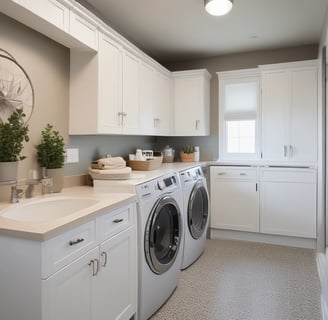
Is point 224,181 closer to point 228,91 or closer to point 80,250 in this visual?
point 228,91

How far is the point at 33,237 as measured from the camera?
3.92ft

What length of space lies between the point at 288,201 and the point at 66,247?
9.52 ft

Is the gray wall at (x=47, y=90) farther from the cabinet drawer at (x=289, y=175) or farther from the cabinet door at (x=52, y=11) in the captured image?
the cabinet drawer at (x=289, y=175)

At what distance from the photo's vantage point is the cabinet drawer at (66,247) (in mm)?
1223

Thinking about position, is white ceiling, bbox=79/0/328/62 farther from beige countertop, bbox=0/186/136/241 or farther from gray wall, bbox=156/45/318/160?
beige countertop, bbox=0/186/136/241

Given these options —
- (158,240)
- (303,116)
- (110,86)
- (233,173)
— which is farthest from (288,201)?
(110,86)

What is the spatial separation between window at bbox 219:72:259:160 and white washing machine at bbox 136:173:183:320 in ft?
5.42

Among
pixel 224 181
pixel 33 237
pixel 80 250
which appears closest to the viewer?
pixel 33 237

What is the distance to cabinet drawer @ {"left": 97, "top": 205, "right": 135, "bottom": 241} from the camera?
5.34ft

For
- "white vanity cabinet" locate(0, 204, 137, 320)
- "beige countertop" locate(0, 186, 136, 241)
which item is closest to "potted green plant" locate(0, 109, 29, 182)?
"beige countertop" locate(0, 186, 136, 241)

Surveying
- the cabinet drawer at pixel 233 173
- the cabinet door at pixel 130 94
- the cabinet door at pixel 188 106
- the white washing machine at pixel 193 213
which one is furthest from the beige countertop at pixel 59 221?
the cabinet door at pixel 188 106

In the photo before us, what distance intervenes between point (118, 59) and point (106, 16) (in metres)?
0.61

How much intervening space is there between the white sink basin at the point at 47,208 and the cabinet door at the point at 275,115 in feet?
8.53

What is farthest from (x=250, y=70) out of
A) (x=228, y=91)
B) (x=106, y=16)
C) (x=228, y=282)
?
(x=228, y=282)
